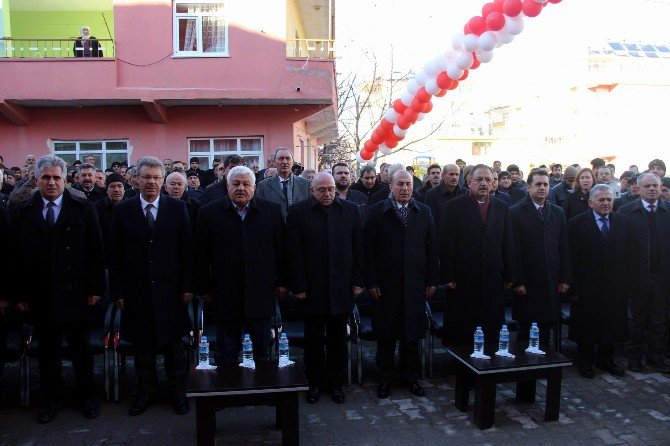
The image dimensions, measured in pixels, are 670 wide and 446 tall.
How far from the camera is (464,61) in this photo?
31.0 feet

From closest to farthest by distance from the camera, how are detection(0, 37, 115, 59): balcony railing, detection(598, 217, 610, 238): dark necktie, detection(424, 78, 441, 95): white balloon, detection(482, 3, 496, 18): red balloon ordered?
1. detection(598, 217, 610, 238): dark necktie
2. detection(482, 3, 496, 18): red balloon
3. detection(424, 78, 441, 95): white balloon
4. detection(0, 37, 115, 59): balcony railing

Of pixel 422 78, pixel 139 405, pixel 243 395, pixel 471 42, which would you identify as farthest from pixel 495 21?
pixel 139 405

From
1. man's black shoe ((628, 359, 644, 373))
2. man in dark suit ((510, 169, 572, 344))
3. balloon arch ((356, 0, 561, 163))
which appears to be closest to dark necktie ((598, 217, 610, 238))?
man in dark suit ((510, 169, 572, 344))

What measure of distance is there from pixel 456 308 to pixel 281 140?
9.51m

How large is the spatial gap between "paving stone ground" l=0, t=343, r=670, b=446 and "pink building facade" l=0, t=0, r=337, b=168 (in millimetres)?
9124

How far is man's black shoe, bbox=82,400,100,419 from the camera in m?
5.01

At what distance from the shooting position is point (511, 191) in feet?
32.7

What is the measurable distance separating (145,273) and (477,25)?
6358 millimetres

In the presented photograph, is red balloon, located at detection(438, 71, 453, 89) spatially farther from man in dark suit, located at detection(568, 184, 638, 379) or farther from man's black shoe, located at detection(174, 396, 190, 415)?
man's black shoe, located at detection(174, 396, 190, 415)

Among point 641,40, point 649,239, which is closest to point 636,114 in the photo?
point 641,40

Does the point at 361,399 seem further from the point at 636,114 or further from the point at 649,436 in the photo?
the point at 636,114

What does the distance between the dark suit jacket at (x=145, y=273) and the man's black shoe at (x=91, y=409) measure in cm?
63

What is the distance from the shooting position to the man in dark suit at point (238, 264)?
199 inches

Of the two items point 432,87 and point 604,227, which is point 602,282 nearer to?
point 604,227
